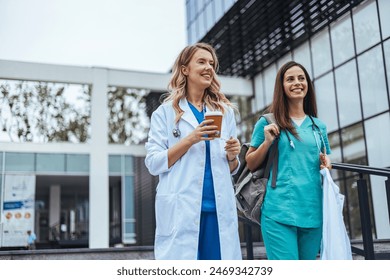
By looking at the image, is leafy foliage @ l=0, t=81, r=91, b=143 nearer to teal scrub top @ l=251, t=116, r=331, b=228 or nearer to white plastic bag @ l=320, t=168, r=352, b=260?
teal scrub top @ l=251, t=116, r=331, b=228

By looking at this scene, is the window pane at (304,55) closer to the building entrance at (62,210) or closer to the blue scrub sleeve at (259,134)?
the building entrance at (62,210)

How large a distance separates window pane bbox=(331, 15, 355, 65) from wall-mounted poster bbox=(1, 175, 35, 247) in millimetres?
6682

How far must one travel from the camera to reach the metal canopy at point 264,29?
444 inches

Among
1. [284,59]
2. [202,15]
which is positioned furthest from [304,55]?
[202,15]

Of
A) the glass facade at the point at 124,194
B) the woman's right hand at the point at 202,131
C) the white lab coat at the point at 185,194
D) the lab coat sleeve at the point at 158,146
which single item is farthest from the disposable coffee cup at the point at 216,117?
the glass facade at the point at 124,194

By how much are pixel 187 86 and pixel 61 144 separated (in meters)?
5.26

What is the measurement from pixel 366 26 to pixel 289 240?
8.50m

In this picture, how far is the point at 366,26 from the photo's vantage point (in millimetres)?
10141

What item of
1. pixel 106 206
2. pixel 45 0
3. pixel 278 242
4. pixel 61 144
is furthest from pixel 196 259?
pixel 106 206

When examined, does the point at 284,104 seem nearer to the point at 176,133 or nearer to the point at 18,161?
the point at 176,133

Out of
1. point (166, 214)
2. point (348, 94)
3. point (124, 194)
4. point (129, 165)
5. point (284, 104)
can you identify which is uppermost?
→ point (348, 94)

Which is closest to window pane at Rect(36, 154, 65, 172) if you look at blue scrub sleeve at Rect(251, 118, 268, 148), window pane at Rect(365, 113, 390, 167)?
blue scrub sleeve at Rect(251, 118, 268, 148)

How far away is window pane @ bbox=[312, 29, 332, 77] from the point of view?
11.5 metres

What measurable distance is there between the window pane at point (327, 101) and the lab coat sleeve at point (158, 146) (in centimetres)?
954
